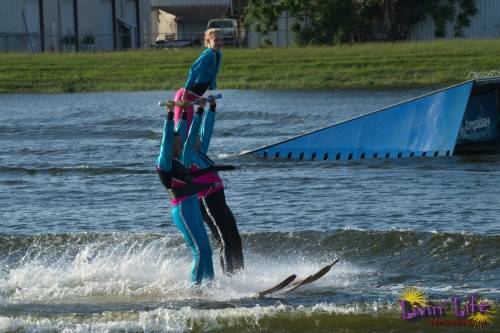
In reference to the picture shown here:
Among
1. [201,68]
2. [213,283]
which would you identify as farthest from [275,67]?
[213,283]

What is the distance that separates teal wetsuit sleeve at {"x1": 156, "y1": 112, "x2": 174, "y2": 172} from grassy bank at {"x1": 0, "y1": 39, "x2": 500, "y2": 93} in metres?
24.3

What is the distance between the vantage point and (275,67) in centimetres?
3844

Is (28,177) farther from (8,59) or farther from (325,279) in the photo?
(8,59)

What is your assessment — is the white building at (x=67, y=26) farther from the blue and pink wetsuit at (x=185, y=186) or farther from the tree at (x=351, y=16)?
the blue and pink wetsuit at (x=185, y=186)

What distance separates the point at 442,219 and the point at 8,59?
31.7 m

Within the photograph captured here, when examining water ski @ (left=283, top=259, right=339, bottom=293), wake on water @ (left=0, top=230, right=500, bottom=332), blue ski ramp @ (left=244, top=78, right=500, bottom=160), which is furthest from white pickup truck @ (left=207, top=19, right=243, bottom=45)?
water ski @ (left=283, top=259, right=339, bottom=293)

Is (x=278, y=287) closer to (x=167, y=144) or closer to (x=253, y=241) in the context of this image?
(x=167, y=144)

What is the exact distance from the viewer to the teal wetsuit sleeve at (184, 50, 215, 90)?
10.9 m

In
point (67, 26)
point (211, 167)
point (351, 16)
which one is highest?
point (351, 16)

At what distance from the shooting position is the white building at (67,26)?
→ 59.9 meters

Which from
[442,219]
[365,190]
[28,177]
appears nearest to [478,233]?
[442,219]

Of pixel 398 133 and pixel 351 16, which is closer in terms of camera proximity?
pixel 398 133

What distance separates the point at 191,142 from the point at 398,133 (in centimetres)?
944

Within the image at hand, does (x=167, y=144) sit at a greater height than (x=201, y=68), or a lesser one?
lesser
